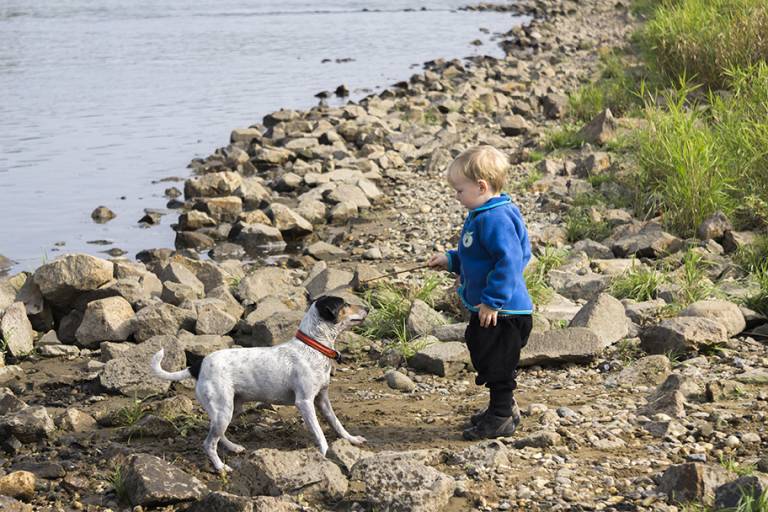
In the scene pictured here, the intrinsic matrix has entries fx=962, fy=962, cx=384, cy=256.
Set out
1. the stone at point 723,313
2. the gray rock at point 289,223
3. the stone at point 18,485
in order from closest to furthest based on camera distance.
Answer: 1. the stone at point 18,485
2. the stone at point 723,313
3. the gray rock at point 289,223

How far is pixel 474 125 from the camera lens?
15422 millimetres

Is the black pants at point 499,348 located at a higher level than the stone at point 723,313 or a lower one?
higher

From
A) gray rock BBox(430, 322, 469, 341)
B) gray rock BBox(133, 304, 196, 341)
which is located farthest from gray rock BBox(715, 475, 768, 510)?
gray rock BBox(133, 304, 196, 341)

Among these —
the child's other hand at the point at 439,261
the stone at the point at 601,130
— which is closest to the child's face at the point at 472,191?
the child's other hand at the point at 439,261

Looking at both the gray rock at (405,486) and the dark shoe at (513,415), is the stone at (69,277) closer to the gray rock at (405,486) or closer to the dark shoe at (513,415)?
the dark shoe at (513,415)

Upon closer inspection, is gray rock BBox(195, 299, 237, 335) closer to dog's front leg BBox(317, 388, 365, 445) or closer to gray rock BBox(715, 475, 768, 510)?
dog's front leg BBox(317, 388, 365, 445)

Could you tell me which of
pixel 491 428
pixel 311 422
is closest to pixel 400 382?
pixel 491 428

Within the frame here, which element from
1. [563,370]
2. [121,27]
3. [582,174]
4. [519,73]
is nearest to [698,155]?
[582,174]

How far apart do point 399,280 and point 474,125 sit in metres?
8.52

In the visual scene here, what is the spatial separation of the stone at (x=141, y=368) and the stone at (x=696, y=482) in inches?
124

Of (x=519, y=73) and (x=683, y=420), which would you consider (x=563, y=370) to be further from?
(x=519, y=73)

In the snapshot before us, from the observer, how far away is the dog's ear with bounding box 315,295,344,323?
4.70m

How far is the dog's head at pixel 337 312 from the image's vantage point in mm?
4707

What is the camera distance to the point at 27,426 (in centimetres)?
502
